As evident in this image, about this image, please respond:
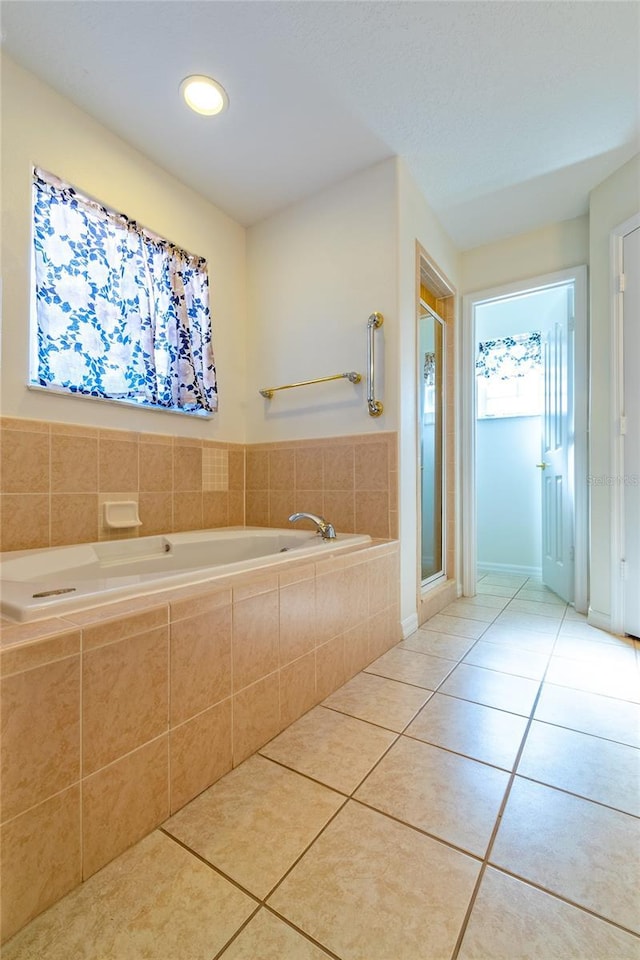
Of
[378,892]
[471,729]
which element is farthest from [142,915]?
[471,729]

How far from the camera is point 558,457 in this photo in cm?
276

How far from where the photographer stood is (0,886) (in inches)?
26.2

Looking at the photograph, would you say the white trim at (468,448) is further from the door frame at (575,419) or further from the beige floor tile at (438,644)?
the beige floor tile at (438,644)

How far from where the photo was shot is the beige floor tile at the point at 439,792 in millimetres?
908

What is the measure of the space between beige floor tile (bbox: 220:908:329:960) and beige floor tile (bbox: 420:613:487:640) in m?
1.54

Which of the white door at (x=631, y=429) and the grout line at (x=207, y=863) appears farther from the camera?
the white door at (x=631, y=429)

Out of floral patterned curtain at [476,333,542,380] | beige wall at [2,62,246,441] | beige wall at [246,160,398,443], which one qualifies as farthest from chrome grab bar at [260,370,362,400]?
floral patterned curtain at [476,333,542,380]

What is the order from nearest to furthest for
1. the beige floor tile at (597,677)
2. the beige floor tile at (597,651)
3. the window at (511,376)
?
the beige floor tile at (597,677)
the beige floor tile at (597,651)
the window at (511,376)

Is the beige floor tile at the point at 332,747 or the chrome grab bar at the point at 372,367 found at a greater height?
the chrome grab bar at the point at 372,367

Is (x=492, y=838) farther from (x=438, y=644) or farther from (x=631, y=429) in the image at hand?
(x=631, y=429)

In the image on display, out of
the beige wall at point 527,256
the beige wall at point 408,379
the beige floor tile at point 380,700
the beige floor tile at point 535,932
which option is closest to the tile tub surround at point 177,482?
→ the beige wall at point 408,379

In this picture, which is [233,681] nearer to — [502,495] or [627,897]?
[627,897]

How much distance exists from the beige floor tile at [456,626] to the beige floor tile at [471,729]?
69cm

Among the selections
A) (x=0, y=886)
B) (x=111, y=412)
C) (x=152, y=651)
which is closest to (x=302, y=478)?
(x=111, y=412)
